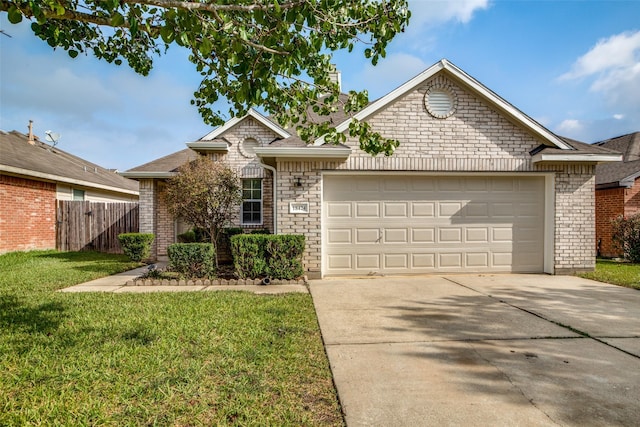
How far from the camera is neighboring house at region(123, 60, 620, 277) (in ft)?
25.4

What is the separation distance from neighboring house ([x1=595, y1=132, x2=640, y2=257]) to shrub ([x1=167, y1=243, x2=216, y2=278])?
1322 cm

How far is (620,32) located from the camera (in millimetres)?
11680

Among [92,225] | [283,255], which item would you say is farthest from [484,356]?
[92,225]

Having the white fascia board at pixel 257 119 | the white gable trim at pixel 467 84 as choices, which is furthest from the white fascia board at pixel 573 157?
the white fascia board at pixel 257 119

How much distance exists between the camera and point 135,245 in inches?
405

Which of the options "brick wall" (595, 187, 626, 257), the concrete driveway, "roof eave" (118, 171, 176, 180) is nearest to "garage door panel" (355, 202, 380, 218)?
the concrete driveway

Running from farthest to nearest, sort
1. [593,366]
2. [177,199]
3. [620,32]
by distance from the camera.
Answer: [620,32]
[177,199]
[593,366]

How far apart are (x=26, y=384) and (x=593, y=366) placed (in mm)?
5174

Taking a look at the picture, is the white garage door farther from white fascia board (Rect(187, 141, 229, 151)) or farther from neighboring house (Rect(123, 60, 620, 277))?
white fascia board (Rect(187, 141, 229, 151))

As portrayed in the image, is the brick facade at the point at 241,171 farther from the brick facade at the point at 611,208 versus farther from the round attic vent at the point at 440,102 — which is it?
the brick facade at the point at 611,208

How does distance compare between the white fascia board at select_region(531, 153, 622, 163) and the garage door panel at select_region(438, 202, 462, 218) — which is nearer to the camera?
the white fascia board at select_region(531, 153, 622, 163)

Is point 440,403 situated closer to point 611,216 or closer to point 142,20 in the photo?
point 142,20

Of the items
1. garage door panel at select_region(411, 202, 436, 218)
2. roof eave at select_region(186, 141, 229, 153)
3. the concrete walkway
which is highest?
roof eave at select_region(186, 141, 229, 153)

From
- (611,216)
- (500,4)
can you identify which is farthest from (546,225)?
(611,216)
